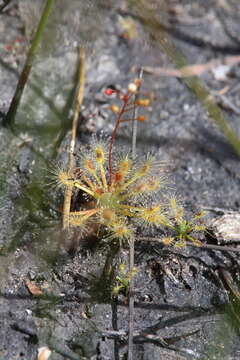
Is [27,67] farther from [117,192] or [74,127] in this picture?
[117,192]

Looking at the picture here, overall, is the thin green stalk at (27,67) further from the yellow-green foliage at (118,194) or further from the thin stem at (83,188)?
the thin stem at (83,188)

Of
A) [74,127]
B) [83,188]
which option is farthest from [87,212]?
[74,127]

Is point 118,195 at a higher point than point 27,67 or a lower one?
lower

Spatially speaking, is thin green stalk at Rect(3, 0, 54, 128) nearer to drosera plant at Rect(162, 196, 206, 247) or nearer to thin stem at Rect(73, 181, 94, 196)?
thin stem at Rect(73, 181, 94, 196)

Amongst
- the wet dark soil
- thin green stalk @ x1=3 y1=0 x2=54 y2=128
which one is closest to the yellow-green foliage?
the wet dark soil

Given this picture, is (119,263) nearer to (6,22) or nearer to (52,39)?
(52,39)

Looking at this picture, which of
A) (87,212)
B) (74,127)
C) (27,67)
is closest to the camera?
(87,212)
